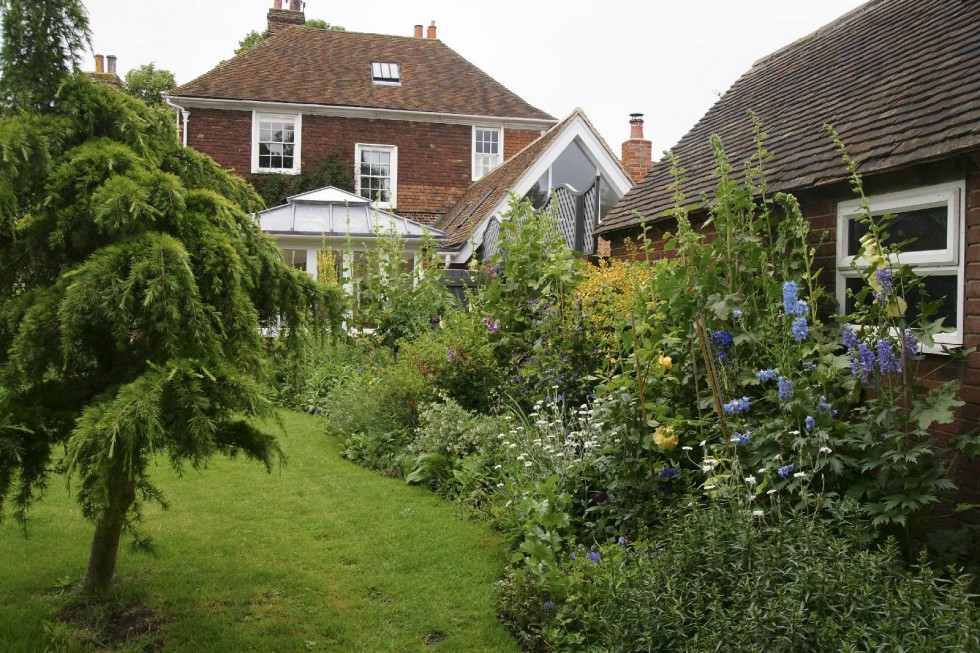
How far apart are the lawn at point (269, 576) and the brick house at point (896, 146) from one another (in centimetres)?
328

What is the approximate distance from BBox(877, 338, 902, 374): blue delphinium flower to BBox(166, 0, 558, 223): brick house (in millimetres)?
17081

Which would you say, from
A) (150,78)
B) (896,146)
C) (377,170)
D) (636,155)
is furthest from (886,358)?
(150,78)

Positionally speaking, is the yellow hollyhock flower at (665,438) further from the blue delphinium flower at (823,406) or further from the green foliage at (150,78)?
the green foliage at (150,78)

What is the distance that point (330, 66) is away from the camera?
2267cm

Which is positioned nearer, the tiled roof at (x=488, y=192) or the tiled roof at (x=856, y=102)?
the tiled roof at (x=856, y=102)

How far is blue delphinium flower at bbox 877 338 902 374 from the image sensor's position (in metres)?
3.58

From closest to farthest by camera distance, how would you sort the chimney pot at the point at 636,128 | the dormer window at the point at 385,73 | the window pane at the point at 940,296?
1. the window pane at the point at 940,296
2. the chimney pot at the point at 636,128
3. the dormer window at the point at 385,73

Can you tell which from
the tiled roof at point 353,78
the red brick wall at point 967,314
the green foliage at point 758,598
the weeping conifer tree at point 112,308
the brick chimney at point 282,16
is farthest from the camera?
the brick chimney at point 282,16

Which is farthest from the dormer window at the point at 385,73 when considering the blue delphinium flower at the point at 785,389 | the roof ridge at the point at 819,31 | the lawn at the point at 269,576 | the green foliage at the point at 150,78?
the blue delphinium flower at the point at 785,389

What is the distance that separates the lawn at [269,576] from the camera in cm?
370

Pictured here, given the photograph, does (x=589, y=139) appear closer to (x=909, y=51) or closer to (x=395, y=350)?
(x=395, y=350)

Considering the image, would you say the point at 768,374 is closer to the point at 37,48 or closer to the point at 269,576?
the point at 269,576

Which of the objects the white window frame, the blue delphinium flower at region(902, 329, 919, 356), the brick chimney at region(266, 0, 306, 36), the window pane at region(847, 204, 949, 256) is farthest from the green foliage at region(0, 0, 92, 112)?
the brick chimney at region(266, 0, 306, 36)

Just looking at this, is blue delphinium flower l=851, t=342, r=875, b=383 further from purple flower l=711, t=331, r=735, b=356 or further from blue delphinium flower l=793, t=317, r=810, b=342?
purple flower l=711, t=331, r=735, b=356
